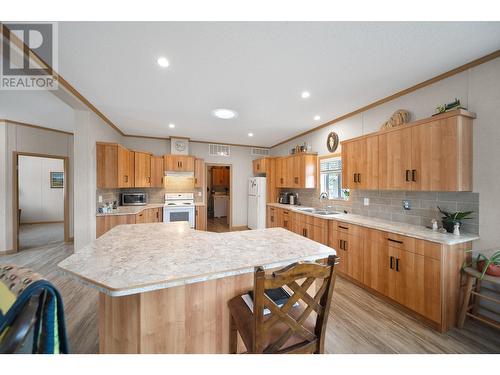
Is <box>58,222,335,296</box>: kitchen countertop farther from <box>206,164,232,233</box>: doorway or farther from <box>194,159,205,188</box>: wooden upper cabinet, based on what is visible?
<box>206,164,232,233</box>: doorway

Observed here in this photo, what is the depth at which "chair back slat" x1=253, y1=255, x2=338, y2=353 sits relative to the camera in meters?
0.87

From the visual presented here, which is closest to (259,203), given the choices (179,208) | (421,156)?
(179,208)

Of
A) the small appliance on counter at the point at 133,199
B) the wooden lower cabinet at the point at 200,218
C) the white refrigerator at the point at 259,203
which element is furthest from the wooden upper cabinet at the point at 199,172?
the white refrigerator at the point at 259,203

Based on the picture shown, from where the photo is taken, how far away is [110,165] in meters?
3.44

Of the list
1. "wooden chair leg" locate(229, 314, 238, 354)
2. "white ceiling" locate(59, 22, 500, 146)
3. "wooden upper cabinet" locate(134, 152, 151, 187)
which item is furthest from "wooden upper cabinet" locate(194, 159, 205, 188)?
"wooden chair leg" locate(229, 314, 238, 354)

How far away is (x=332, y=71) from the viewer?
6.90ft

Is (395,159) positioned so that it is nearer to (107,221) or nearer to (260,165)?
(260,165)

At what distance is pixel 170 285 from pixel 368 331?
202cm

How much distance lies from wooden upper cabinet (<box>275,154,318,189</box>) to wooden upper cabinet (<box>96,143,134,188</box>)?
12.2 ft

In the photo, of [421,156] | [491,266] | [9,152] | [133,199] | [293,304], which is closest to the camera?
[293,304]

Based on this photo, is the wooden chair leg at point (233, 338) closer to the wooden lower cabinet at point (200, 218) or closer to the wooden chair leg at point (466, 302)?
the wooden chair leg at point (466, 302)
